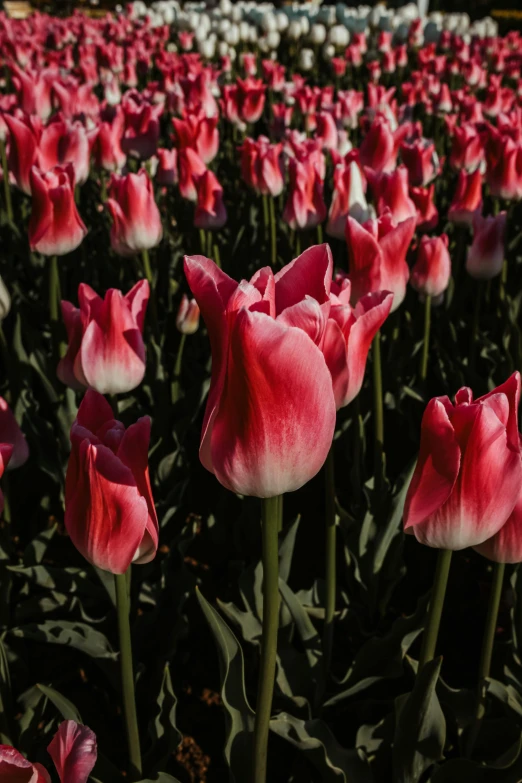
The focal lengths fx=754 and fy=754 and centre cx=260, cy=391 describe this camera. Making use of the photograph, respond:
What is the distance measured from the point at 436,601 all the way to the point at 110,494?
1.54 ft

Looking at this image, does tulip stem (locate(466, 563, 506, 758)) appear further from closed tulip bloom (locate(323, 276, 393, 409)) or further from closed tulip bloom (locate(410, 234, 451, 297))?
closed tulip bloom (locate(410, 234, 451, 297))

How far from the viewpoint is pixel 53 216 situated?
211 cm

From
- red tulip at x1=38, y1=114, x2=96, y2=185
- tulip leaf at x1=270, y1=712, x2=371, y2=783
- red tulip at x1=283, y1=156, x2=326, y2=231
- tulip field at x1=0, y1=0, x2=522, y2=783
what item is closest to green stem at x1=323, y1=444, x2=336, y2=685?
tulip field at x1=0, y1=0, x2=522, y2=783

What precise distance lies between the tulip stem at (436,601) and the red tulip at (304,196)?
1.68 m

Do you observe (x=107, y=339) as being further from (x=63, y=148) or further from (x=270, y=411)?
(x=63, y=148)

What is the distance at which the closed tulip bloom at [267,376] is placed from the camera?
2.48 ft

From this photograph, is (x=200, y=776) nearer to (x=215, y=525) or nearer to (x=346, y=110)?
(x=215, y=525)

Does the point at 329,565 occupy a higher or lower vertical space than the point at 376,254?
lower

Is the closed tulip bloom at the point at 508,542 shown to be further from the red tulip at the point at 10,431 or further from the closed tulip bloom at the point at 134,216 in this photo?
the closed tulip bloom at the point at 134,216

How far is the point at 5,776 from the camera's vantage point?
2.19ft

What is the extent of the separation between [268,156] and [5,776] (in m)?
2.58

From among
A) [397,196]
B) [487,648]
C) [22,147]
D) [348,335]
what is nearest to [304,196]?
[397,196]

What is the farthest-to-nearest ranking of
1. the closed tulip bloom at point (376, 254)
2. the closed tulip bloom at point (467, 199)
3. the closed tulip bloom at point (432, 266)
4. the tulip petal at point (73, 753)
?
1. the closed tulip bloom at point (467, 199)
2. the closed tulip bloom at point (432, 266)
3. the closed tulip bloom at point (376, 254)
4. the tulip petal at point (73, 753)

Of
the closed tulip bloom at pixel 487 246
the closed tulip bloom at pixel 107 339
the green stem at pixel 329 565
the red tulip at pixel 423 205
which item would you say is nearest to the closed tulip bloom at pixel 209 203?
the red tulip at pixel 423 205
